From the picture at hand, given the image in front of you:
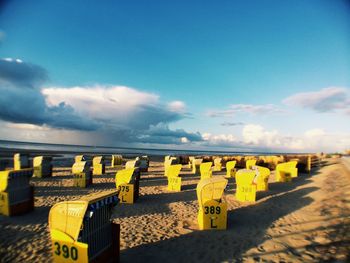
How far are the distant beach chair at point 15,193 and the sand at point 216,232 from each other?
361mm

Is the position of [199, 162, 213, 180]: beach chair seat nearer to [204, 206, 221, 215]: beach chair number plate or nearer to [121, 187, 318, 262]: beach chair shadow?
[121, 187, 318, 262]: beach chair shadow

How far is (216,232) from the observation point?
9305mm

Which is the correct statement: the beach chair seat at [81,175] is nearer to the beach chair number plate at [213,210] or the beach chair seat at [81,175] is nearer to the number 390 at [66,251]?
the beach chair number plate at [213,210]

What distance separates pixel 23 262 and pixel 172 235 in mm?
4690

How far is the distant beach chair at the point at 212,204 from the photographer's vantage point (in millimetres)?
9367

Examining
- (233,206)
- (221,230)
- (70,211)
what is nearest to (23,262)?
(70,211)

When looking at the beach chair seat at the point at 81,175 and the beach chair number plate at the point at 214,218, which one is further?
the beach chair seat at the point at 81,175

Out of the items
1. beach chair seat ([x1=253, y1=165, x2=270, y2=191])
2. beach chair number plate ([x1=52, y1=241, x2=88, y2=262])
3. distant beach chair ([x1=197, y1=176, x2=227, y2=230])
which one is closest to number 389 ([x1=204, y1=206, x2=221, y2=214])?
distant beach chair ([x1=197, y1=176, x2=227, y2=230])

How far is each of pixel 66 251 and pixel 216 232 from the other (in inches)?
219

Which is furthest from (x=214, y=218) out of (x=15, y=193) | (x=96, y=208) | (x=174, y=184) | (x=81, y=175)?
(x=81, y=175)

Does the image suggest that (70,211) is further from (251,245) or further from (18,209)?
(18,209)

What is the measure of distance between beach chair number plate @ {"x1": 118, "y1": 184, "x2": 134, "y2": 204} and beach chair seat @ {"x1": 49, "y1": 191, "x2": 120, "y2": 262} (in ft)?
22.8

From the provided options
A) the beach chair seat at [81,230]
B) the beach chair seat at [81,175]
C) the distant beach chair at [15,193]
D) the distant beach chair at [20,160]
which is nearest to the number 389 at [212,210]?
the beach chair seat at [81,230]

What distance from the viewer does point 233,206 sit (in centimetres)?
1325
